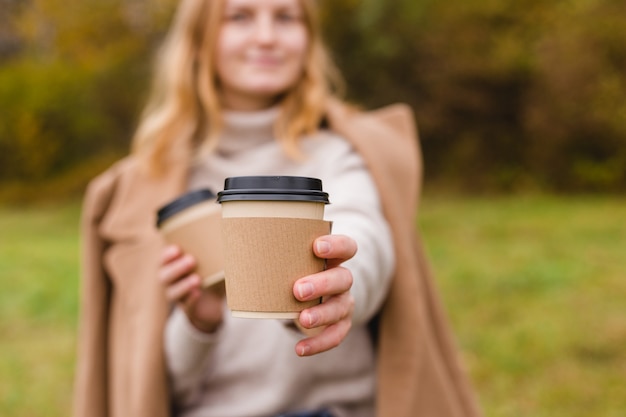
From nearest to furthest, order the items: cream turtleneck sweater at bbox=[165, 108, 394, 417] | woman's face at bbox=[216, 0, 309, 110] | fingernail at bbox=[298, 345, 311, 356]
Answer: fingernail at bbox=[298, 345, 311, 356] → cream turtleneck sweater at bbox=[165, 108, 394, 417] → woman's face at bbox=[216, 0, 309, 110]

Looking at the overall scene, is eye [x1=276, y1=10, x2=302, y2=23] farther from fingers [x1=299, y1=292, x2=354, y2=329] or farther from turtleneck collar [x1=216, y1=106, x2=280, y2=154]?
fingers [x1=299, y1=292, x2=354, y2=329]

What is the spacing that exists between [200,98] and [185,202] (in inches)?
35.6

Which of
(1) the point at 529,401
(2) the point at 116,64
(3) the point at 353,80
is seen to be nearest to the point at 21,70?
(2) the point at 116,64

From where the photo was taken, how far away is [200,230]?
68.7 inches

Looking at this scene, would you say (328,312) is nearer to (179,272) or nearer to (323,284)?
(323,284)

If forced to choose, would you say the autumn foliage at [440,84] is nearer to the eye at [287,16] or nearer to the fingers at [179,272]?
the eye at [287,16]

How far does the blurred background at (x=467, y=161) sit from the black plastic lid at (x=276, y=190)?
12.0ft

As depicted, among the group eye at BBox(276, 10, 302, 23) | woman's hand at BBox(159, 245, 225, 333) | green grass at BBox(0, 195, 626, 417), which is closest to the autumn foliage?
green grass at BBox(0, 195, 626, 417)

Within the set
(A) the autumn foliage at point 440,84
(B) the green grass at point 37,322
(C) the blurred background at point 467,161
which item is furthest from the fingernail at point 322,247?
(A) the autumn foliage at point 440,84

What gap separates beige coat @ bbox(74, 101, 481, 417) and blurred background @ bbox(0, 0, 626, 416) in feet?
8.01

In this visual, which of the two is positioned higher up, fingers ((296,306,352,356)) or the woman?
the woman

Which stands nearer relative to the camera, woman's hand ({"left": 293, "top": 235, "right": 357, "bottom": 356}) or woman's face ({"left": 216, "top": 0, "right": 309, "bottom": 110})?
woman's hand ({"left": 293, "top": 235, "right": 357, "bottom": 356})

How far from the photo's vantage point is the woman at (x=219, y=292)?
6.95ft

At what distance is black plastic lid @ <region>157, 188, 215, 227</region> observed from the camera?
1.75 m
